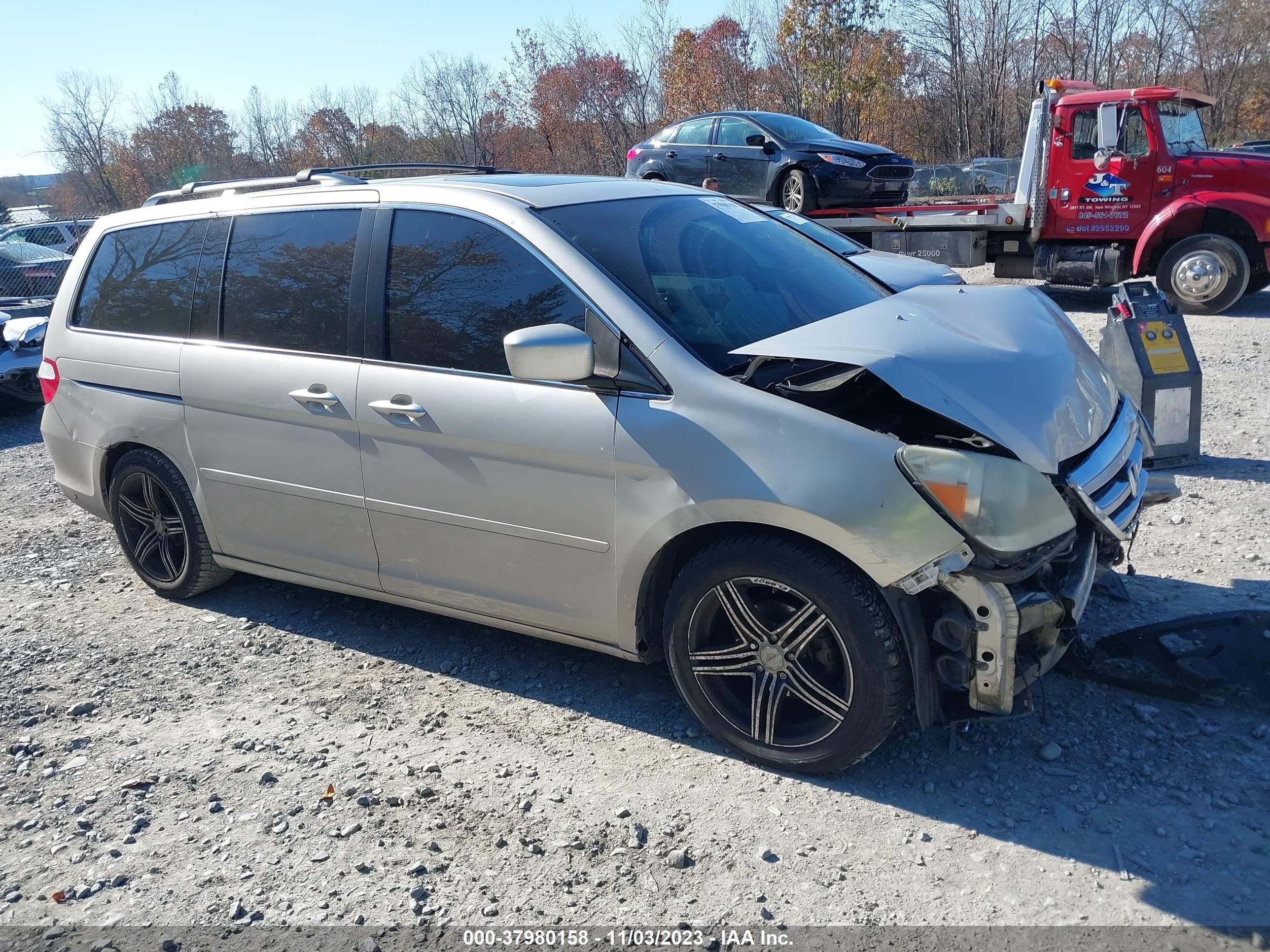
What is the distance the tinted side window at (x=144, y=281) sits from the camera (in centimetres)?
450

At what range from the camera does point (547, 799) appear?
126 inches

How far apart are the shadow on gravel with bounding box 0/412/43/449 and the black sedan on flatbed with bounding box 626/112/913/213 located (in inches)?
339

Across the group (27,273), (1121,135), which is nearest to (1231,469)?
(1121,135)

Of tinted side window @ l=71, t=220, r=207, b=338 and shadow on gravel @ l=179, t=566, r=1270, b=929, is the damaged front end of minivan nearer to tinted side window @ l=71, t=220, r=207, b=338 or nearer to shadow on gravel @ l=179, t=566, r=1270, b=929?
shadow on gravel @ l=179, t=566, r=1270, b=929

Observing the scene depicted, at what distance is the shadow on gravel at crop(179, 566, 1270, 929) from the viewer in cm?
266

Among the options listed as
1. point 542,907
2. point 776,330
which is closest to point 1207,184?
point 776,330

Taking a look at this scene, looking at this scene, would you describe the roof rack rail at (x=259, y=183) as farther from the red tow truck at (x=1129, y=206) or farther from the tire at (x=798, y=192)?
the tire at (x=798, y=192)

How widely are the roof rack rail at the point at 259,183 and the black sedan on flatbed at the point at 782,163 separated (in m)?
9.50

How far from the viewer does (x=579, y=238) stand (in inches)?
137

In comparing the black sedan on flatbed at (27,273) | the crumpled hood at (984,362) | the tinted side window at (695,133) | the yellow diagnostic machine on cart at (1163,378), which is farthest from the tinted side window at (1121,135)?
the black sedan on flatbed at (27,273)

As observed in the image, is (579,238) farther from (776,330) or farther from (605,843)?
(605,843)

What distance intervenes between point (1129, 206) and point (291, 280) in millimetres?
10398

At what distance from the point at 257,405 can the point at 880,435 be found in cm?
261

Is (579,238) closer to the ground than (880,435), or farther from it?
farther from it
